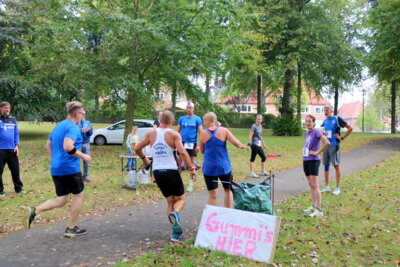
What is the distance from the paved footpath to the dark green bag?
1026 millimetres

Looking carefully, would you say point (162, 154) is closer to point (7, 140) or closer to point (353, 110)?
point (7, 140)

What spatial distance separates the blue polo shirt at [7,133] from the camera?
7.42m

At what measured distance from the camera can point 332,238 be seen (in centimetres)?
513

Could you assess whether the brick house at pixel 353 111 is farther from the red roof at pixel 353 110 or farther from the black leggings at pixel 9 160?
the black leggings at pixel 9 160

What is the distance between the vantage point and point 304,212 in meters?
6.41

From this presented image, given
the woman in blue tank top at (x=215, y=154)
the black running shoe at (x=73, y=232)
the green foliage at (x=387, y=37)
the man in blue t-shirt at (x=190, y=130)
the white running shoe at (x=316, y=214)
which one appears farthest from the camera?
the green foliage at (x=387, y=37)

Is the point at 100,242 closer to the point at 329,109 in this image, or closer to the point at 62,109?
the point at 329,109


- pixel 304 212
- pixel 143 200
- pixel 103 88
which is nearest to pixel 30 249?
pixel 143 200

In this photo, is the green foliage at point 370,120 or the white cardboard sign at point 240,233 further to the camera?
the green foliage at point 370,120

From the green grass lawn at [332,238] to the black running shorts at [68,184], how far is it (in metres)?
1.42

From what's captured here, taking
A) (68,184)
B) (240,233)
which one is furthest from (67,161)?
(240,233)

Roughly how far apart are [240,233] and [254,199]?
0.54 metres

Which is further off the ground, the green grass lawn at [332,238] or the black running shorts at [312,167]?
the black running shorts at [312,167]

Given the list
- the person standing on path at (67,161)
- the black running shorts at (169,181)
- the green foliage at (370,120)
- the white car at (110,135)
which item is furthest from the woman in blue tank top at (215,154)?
the green foliage at (370,120)
